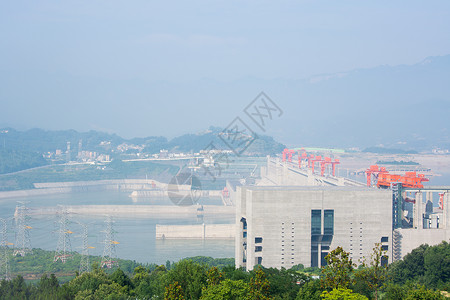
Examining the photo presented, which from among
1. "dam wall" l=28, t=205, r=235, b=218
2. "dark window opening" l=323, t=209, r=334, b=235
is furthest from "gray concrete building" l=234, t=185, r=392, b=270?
"dam wall" l=28, t=205, r=235, b=218

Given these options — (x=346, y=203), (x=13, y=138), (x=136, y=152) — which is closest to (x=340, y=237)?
(x=346, y=203)

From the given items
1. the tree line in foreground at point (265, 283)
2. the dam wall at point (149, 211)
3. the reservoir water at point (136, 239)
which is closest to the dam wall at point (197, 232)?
the reservoir water at point (136, 239)

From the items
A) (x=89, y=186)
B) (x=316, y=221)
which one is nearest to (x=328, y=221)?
(x=316, y=221)

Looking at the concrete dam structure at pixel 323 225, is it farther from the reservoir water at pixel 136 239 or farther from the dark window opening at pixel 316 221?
the reservoir water at pixel 136 239

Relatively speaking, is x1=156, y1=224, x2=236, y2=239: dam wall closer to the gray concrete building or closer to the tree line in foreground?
the gray concrete building

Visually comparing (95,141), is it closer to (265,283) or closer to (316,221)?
(316,221)

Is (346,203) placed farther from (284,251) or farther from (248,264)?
(248,264)
